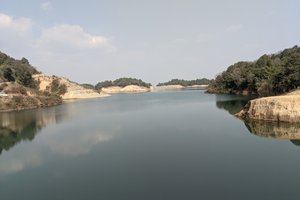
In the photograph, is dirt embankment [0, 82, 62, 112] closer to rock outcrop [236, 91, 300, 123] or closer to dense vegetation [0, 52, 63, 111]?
dense vegetation [0, 52, 63, 111]

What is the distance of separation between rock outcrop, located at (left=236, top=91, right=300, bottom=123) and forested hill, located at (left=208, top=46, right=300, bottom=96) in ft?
69.0

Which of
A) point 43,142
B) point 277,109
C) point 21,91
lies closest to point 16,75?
point 21,91

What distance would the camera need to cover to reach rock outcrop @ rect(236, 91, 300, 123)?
105ft

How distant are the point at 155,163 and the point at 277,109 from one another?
19.3 metres

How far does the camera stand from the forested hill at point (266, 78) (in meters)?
55.8

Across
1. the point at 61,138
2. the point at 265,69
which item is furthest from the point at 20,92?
the point at 265,69

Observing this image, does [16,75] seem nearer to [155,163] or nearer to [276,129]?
[276,129]

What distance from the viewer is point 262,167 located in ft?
60.9

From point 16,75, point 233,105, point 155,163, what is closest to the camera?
point 155,163

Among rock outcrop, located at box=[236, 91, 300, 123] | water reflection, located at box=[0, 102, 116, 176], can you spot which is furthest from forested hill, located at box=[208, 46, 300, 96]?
water reflection, located at box=[0, 102, 116, 176]

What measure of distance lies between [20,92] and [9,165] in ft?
206

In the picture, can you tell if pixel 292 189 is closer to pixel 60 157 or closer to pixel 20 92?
pixel 60 157

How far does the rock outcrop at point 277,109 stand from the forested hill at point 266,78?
21.0 metres

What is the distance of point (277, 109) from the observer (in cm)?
3378
